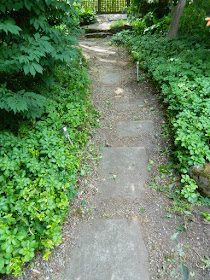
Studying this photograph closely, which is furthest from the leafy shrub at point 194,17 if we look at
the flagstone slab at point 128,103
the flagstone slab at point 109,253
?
the flagstone slab at point 109,253

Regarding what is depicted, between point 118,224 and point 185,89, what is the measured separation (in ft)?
9.10

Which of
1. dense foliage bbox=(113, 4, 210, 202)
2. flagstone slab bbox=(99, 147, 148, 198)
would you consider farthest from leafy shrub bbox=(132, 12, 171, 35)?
flagstone slab bbox=(99, 147, 148, 198)

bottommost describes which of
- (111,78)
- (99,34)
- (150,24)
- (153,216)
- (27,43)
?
(153,216)

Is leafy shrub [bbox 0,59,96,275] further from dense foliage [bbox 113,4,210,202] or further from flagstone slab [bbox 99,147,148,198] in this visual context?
dense foliage [bbox 113,4,210,202]

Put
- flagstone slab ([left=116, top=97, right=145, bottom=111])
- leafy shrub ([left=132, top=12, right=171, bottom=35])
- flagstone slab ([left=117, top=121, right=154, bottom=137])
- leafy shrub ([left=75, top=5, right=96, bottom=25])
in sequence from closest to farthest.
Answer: flagstone slab ([left=117, top=121, right=154, bottom=137]) → flagstone slab ([left=116, top=97, right=145, bottom=111]) → leafy shrub ([left=132, top=12, right=171, bottom=35]) → leafy shrub ([left=75, top=5, right=96, bottom=25])

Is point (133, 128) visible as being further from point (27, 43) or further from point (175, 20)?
point (175, 20)

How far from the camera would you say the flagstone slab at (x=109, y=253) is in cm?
227

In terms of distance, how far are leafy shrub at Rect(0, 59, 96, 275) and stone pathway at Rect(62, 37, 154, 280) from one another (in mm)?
396

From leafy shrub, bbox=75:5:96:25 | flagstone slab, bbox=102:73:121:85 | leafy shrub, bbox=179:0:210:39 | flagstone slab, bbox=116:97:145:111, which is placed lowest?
flagstone slab, bbox=116:97:145:111

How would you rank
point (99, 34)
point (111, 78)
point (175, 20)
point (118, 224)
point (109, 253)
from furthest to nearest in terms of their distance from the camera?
point (99, 34) → point (175, 20) → point (111, 78) → point (118, 224) → point (109, 253)

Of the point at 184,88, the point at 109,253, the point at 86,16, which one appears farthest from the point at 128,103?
the point at 86,16

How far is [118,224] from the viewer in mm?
2727

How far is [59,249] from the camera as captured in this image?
2.48 m

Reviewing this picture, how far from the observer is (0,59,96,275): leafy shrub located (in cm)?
207
